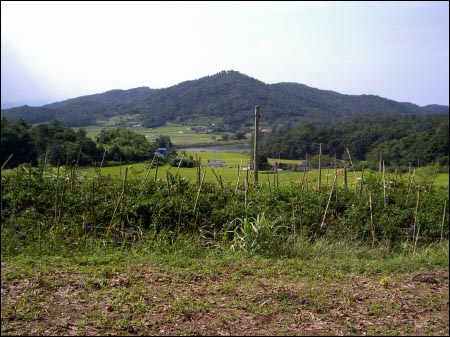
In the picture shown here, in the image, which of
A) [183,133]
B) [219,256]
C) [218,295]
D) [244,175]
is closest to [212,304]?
[218,295]

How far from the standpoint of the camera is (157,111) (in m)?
13.7

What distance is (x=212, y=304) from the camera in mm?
3242

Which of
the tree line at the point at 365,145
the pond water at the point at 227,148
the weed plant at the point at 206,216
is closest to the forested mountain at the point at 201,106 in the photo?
the pond water at the point at 227,148

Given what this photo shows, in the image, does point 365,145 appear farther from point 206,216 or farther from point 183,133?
point 206,216

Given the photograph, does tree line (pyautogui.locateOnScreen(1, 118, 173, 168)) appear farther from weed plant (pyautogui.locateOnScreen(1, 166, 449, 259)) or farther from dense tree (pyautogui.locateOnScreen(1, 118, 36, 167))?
weed plant (pyautogui.locateOnScreen(1, 166, 449, 259))

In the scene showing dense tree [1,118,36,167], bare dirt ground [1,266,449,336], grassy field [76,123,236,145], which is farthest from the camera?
grassy field [76,123,236,145]

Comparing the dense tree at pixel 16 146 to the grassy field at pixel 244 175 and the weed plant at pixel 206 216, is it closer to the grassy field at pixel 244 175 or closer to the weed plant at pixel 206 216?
the weed plant at pixel 206 216

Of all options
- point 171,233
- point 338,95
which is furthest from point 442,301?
point 338,95

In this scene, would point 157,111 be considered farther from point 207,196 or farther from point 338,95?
point 338,95

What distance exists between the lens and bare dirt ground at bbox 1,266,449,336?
9.35 ft

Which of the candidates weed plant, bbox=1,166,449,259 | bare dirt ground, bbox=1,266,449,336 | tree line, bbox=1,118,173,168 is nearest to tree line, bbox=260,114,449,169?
weed plant, bbox=1,166,449,259

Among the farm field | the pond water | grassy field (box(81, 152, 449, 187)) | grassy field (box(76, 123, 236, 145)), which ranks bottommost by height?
the farm field

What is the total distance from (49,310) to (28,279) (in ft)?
2.23

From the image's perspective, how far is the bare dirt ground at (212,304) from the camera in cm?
285
